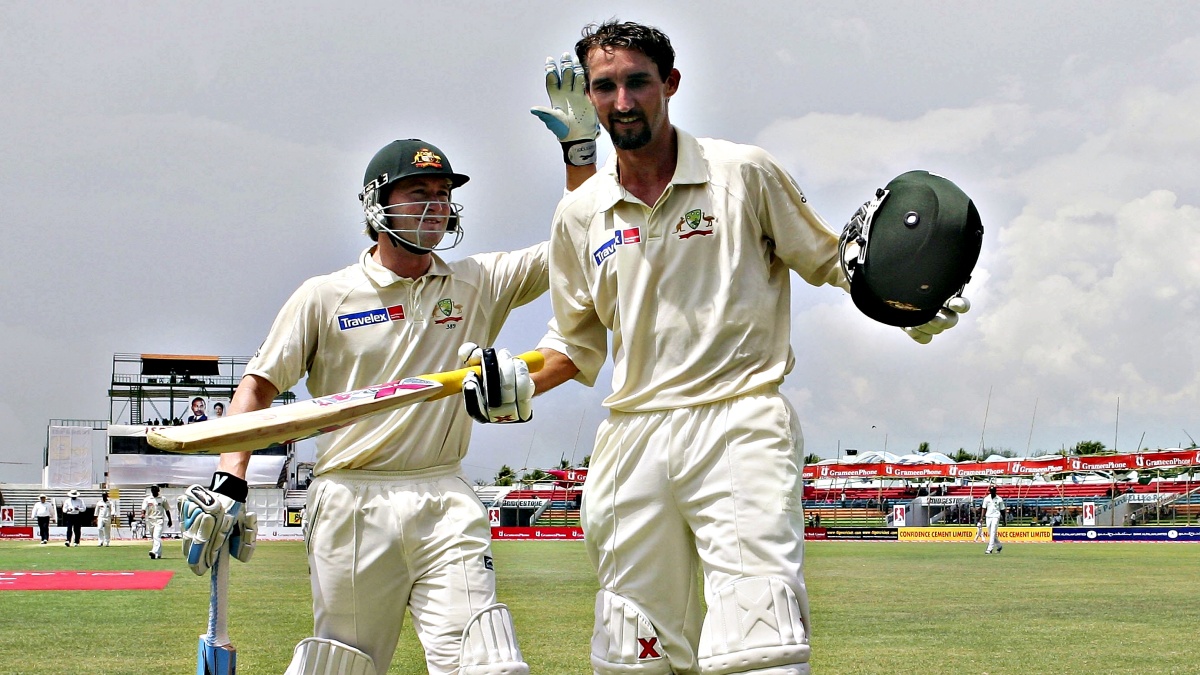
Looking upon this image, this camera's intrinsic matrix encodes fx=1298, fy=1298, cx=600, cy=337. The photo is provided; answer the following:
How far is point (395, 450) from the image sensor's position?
5.20 metres

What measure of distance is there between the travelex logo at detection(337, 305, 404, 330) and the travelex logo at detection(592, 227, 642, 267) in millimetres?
1371

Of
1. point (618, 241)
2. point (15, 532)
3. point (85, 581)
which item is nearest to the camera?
point (618, 241)

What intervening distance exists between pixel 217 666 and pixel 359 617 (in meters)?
0.75

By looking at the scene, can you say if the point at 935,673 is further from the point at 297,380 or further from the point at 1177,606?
the point at 1177,606

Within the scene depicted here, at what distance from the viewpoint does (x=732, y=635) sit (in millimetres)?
3773

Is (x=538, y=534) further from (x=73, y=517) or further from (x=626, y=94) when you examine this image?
(x=626, y=94)

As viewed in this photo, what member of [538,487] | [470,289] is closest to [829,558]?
[470,289]

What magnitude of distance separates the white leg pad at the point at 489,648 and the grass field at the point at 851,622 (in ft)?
10.7

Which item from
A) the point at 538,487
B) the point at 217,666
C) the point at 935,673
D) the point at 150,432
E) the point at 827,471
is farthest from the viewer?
the point at 538,487

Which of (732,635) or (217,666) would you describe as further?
(217,666)

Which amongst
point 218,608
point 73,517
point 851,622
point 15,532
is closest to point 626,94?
point 218,608

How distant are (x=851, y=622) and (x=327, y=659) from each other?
7.00 meters

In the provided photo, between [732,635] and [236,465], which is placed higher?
[236,465]

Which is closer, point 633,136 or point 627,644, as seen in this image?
point 627,644
